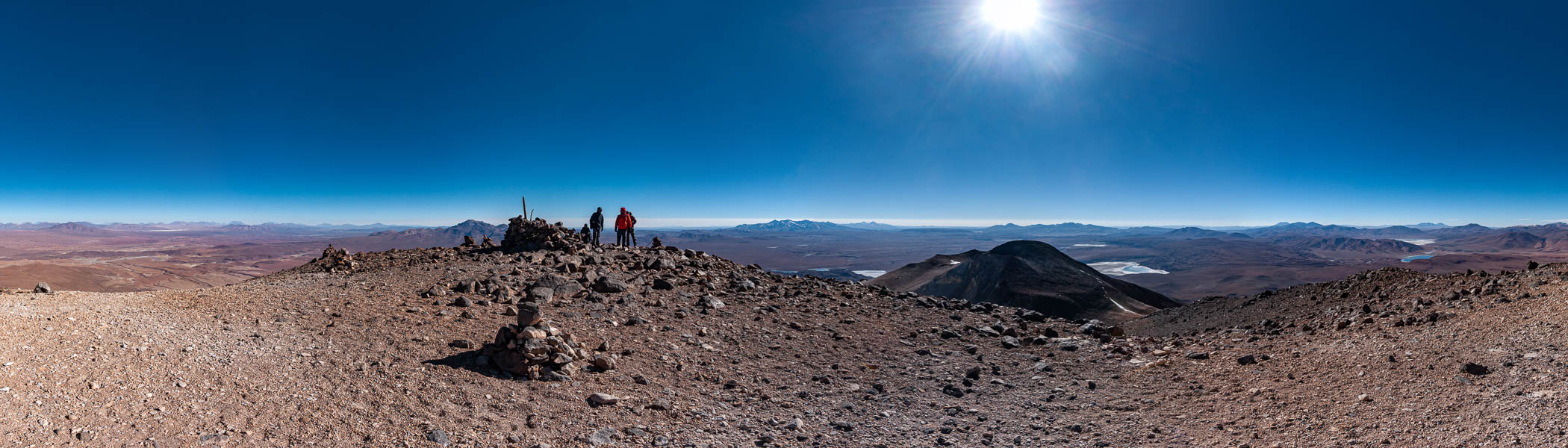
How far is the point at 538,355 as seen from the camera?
27.1ft

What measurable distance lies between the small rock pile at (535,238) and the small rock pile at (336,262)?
4.05 m

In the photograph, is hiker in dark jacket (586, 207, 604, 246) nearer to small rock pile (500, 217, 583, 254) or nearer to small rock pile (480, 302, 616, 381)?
small rock pile (500, 217, 583, 254)

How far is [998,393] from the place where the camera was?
9555 millimetres

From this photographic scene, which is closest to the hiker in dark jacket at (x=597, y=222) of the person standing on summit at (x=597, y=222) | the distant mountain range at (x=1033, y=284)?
the person standing on summit at (x=597, y=222)

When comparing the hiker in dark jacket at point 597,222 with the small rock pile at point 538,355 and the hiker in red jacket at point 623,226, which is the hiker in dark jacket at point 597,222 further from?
the small rock pile at point 538,355

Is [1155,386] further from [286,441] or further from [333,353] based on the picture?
[333,353]

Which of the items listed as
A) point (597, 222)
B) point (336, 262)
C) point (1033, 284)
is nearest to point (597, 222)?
point (597, 222)

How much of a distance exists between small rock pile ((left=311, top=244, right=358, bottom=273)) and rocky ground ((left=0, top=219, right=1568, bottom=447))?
1.46 meters

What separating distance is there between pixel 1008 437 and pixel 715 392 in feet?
13.7

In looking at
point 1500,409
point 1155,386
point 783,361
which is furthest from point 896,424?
point 1500,409

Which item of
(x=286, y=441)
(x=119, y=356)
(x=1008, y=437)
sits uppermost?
(x=119, y=356)

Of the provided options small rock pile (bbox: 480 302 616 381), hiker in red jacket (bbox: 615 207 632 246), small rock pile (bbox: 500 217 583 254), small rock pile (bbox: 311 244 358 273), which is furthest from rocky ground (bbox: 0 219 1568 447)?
hiker in red jacket (bbox: 615 207 632 246)

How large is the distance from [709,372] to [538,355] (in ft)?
8.96

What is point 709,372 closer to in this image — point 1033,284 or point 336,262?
point 336,262
